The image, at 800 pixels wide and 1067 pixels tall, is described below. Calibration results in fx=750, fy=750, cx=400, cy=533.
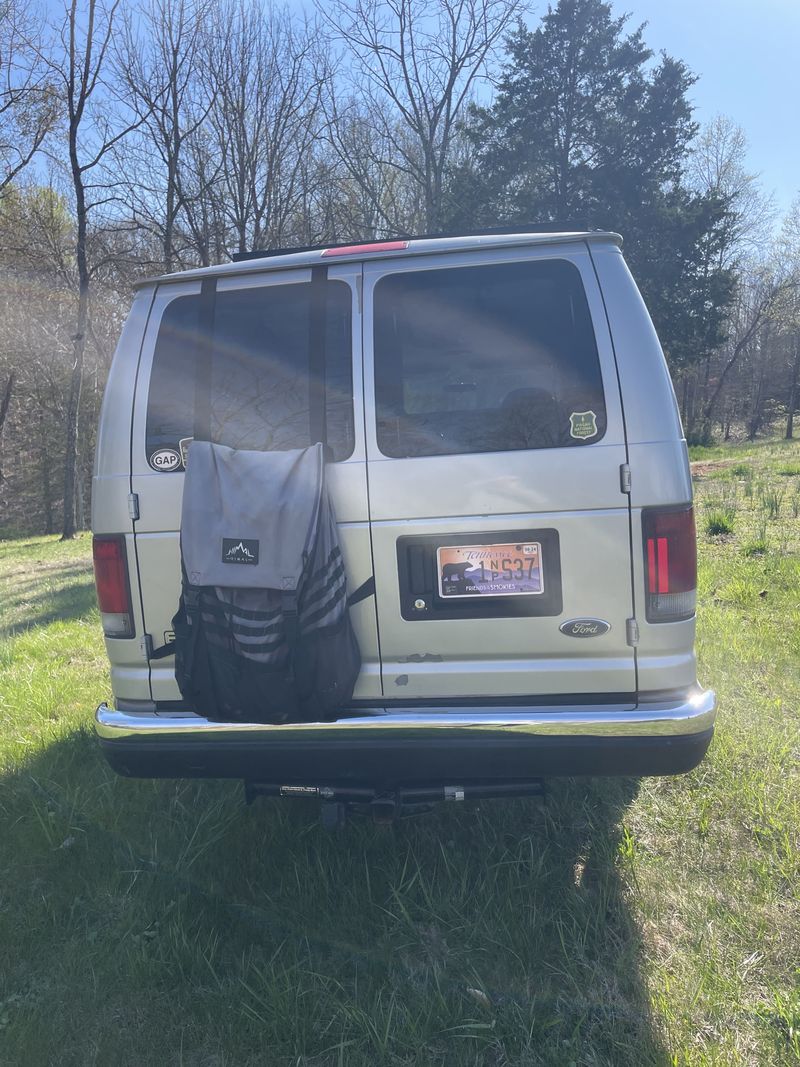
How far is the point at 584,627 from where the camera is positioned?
251 centimetres

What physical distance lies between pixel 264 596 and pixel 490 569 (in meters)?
0.77

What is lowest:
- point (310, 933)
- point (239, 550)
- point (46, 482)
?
point (310, 933)

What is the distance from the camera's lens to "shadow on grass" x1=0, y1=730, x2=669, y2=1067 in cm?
220

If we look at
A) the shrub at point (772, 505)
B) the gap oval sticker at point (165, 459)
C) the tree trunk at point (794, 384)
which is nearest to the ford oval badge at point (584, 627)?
the gap oval sticker at point (165, 459)

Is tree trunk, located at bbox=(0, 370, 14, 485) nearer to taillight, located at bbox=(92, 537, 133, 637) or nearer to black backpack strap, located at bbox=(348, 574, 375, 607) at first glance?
taillight, located at bbox=(92, 537, 133, 637)

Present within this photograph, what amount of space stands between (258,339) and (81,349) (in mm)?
16073

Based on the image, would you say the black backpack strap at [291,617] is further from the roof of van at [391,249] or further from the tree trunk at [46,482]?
the tree trunk at [46,482]

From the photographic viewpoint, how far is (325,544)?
8.27 feet

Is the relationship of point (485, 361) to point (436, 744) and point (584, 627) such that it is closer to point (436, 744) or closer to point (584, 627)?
point (584, 627)

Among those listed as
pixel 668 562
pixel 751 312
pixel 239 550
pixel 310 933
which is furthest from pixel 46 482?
pixel 751 312

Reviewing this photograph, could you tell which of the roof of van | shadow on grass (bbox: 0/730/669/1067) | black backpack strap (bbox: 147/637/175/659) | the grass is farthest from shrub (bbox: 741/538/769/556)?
black backpack strap (bbox: 147/637/175/659)

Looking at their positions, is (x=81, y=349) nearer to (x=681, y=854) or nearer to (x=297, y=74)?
(x=297, y=74)

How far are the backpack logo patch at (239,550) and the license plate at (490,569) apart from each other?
62cm

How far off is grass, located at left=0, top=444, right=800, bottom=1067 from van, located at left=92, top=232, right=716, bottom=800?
47 centimetres
